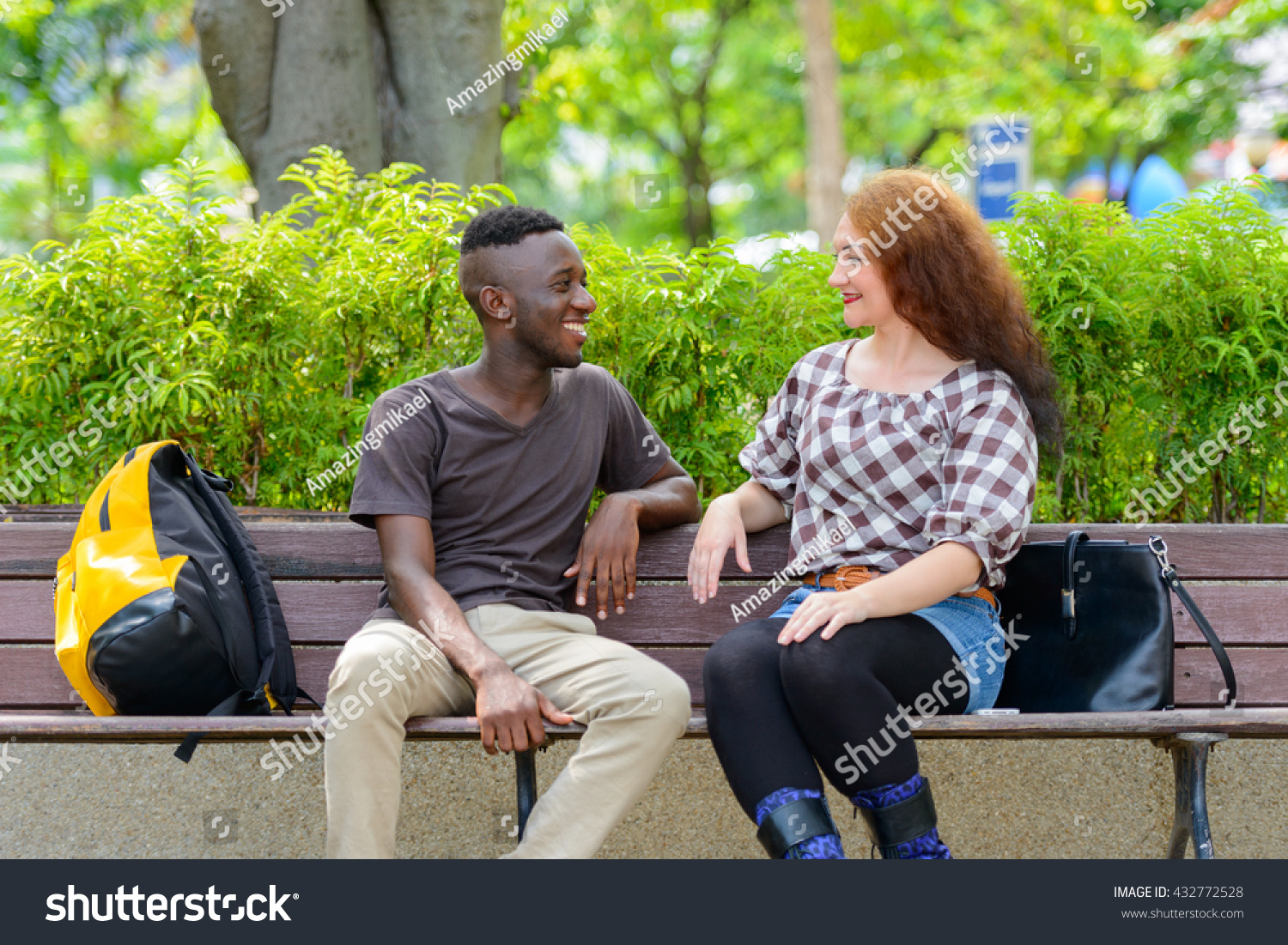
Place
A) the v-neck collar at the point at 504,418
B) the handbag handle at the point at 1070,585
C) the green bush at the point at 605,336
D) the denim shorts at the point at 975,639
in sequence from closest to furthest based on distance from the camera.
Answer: the denim shorts at the point at 975,639 → the handbag handle at the point at 1070,585 → the v-neck collar at the point at 504,418 → the green bush at the point at 605,336

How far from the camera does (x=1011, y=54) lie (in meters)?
16.0

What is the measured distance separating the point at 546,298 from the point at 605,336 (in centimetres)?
61

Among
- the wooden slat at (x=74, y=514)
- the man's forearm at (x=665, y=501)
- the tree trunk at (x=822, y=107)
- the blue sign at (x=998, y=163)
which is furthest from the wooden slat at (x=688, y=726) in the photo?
the tree trunk at (x=822, y=107)

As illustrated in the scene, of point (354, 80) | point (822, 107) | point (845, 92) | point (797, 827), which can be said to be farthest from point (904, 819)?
point (845, 92)

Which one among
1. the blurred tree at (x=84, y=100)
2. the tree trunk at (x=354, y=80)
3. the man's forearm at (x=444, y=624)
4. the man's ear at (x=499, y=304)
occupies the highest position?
the blurred tree at (x=84, y=100)

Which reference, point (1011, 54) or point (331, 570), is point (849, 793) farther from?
point (1011, 54)

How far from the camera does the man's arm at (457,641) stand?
2.50 metres

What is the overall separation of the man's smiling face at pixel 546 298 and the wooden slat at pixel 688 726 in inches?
36.2

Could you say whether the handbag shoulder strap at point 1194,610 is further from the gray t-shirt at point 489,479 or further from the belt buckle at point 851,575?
the gray t-shirt at point 489,479

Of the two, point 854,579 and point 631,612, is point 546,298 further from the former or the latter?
point 854,579

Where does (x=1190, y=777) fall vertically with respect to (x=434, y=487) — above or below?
below

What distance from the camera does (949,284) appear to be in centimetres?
278

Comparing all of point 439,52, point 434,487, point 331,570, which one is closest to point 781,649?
point 434,487
